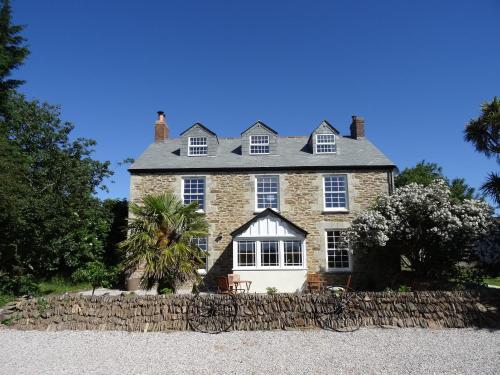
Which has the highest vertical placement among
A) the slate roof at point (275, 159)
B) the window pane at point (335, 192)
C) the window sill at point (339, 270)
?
the slate roof at point (275, 159)

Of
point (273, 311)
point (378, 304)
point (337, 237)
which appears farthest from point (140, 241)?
point (337, 237)

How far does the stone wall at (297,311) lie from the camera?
1022 centimetres

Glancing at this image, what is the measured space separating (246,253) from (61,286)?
399 inches

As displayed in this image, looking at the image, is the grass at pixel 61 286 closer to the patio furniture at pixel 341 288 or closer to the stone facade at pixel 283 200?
the stone facade at pixel 283 200

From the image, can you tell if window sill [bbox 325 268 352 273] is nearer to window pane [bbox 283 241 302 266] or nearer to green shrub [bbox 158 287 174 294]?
window pane [bbox 283 241 302 266]

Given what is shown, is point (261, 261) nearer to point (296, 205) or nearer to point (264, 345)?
point (296, 205)

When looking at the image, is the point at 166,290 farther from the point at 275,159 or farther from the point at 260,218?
the point at 275,159

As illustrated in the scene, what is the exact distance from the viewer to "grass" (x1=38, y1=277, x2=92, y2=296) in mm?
17062

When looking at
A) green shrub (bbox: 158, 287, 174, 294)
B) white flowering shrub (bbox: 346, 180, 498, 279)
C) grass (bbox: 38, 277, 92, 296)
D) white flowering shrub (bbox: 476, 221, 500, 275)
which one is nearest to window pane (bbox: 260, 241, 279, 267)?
white flowering shrub (bbox: 346, 180, 498, 279)

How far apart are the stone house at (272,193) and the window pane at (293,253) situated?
0.15ft

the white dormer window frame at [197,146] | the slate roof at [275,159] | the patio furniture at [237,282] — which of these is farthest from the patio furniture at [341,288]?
the white dormer window frame at [197,146]

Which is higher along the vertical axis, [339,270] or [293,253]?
[293,253]

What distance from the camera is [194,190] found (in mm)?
18953

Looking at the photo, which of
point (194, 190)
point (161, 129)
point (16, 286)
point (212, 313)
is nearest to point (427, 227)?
point (212, 313)
